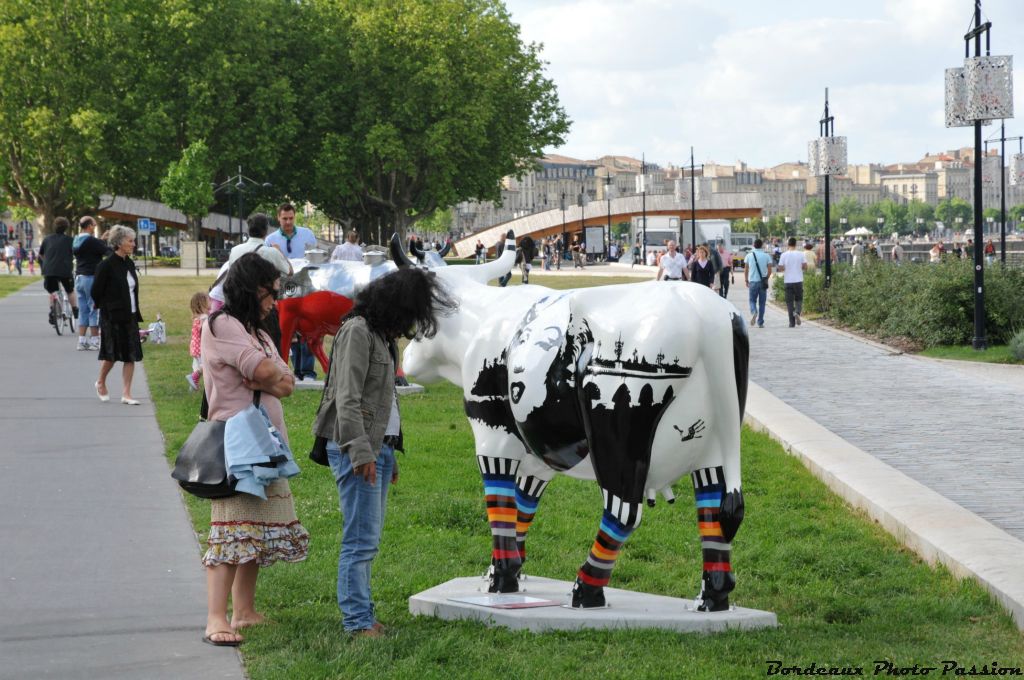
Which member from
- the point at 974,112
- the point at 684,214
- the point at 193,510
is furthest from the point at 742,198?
the point at 193,510

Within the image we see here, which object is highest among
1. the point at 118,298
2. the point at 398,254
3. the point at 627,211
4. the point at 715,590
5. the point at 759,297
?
the point at 627,211

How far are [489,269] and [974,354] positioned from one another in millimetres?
13910

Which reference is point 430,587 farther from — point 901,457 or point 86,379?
point 86,379

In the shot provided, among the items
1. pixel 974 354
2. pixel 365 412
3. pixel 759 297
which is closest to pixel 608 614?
pixel 365 412

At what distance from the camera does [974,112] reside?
19.5 metres

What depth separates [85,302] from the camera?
63.5ft

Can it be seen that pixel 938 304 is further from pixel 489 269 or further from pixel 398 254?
pixel 398 254

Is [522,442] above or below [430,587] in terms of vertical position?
above

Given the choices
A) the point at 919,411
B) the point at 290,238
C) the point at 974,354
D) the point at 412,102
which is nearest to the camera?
the point at 919,411

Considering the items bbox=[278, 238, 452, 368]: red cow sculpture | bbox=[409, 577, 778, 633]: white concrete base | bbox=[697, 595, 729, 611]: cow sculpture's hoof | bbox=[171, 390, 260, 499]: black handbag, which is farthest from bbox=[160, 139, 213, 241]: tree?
bbox=[697, 595, 729, 611]: cow sculpture's hoof

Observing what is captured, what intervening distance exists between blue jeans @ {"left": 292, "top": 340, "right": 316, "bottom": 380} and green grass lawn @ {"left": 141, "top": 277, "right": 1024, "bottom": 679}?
4.78 metres

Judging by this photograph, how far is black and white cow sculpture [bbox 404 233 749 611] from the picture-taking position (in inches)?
211

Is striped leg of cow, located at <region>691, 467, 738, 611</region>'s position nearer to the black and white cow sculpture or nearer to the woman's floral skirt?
the black and white cow sculpture

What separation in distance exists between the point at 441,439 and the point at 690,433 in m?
5.93
